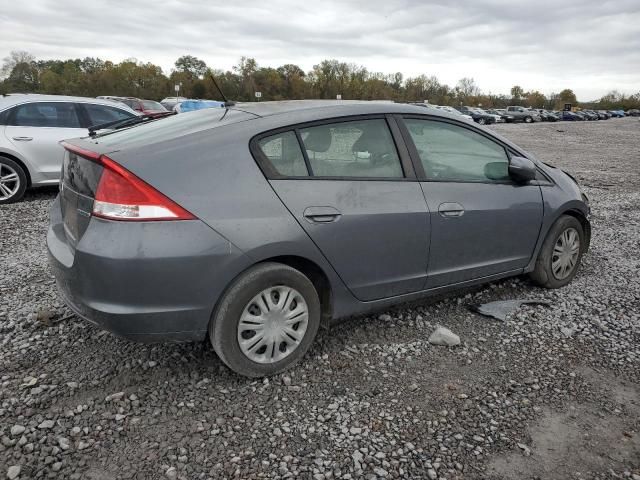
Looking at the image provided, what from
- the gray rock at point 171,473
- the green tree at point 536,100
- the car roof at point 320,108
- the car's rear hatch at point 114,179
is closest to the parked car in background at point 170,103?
the car roof at point 320,108

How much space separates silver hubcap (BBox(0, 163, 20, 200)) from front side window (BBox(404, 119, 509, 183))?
648cm

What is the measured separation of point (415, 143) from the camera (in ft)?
11.3

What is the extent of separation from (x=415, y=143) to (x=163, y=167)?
170 cm

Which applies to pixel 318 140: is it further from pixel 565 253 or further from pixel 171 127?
pixel 565 253

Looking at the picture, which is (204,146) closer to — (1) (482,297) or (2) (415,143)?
(2) (415,143)

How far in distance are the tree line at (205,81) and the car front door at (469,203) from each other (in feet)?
221

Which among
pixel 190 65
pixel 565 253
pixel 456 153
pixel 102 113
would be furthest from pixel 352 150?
pixel 190 65

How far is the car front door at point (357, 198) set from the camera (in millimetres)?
2900

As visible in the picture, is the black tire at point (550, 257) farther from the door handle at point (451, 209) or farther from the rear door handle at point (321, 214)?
the rear door handle at point (321, 214)

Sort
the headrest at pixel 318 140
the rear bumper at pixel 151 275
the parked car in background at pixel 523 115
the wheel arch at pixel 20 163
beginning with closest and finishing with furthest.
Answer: the rear bumper at pixel 151 275 < the headrest at pixel 318 140 < the wheel arch at pixel 20 163 < the parked car in background at pixel 523 115

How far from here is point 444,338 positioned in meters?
3.47

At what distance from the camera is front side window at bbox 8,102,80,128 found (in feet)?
25.0

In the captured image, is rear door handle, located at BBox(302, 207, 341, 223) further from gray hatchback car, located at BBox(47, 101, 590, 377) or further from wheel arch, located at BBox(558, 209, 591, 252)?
wheel arch, located at BBox(558, 209, 591, 252)

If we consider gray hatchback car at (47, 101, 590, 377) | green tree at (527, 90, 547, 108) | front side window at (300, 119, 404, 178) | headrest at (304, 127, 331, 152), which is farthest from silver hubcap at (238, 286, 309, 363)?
green tree at (527, 90, 547, 108)
